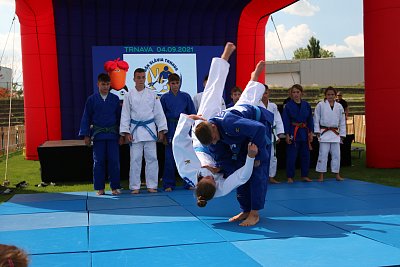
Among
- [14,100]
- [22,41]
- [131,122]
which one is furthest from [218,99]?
[14,100]

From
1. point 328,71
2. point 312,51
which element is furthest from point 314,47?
point 328,71

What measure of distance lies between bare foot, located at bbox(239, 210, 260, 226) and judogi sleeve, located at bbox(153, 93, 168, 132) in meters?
2.14

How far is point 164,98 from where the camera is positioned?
609 cm

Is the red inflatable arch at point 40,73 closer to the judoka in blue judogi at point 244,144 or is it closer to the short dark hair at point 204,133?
the judoka in blue judogi at point 244,144

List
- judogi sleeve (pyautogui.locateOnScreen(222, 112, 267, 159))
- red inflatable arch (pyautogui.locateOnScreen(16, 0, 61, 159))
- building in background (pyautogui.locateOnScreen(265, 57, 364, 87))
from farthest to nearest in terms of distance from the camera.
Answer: building in background (pyautogui.locateOnScreen(265, 57, 364, 87))
red inflatable arch (pyautogui.locateOnScreen(16, 0, 61, 159))
judogi sleeve (pyautogui.locateOnScreen(222, 112, 267, 159))

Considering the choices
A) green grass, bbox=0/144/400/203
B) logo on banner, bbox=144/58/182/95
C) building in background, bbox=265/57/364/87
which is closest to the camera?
green grass, bbox=0/144/400/203

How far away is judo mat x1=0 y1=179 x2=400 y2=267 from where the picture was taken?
2986 millimetres

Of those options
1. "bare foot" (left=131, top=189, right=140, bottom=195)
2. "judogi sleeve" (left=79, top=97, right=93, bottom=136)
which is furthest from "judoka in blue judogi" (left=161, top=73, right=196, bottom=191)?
"judogi sleeve" (left=79, top=97, right=93, bottom=136)

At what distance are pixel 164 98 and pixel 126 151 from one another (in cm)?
140

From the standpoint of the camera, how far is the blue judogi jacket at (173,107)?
19.9 ft

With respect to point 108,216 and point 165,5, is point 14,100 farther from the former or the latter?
point 108,216

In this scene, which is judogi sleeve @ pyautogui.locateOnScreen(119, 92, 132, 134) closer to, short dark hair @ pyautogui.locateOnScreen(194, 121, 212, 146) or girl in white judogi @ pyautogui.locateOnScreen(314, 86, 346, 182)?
short dark hair @ pyautogui.locateOnScreen(194, 121, 212, 146)

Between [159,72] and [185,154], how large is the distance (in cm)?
521

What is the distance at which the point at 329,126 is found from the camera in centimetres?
648
